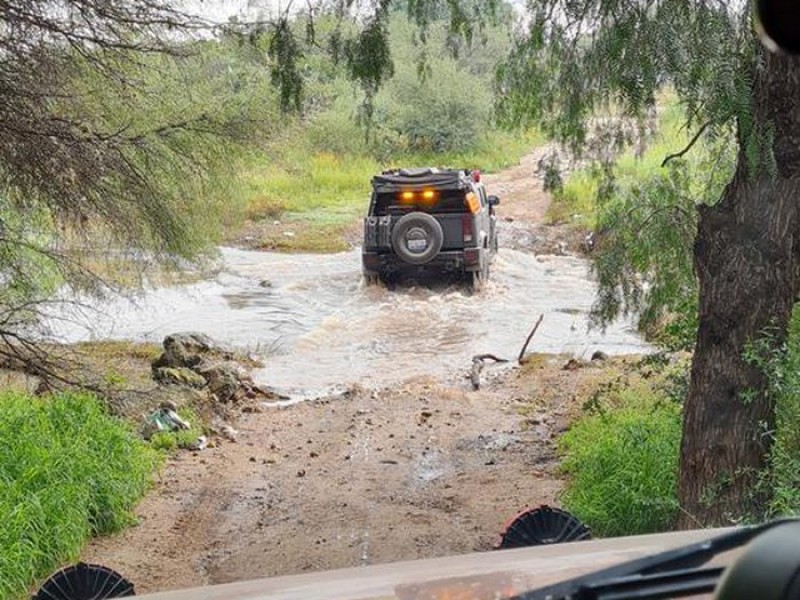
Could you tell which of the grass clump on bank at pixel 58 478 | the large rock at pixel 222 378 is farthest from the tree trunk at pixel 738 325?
the large rock at pixel 222 378

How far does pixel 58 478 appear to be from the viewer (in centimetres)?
727

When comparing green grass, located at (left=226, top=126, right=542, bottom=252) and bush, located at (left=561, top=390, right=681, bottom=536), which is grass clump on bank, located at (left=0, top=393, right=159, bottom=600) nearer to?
bush, located at (left=561, top=390, right=681, bottom=536)

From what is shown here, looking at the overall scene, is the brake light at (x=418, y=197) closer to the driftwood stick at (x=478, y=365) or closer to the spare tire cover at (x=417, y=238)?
the spare tire cover at (x=417, y=238)

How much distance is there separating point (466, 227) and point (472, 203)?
0.36 metres

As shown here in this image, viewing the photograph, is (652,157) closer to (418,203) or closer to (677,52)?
(418,203)

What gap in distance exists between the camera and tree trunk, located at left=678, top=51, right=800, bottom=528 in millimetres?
5441

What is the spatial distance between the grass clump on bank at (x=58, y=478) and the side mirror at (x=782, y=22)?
5325mm

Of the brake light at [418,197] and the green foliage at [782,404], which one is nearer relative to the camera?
the green foliage at [782,404]

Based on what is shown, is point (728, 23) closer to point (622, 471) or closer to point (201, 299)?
point (622, 471)

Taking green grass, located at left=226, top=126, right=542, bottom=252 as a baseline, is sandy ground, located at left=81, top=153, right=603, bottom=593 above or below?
below

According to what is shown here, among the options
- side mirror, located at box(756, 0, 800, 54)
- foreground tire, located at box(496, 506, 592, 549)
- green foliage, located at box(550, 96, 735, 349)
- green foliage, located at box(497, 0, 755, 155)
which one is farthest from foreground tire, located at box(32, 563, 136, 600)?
green foliage, located at box(550, 96, 735, 349)

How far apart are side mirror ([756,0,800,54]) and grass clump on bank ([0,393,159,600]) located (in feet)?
17.5

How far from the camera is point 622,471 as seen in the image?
6.94m

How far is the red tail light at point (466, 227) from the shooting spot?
15711 millimetres
